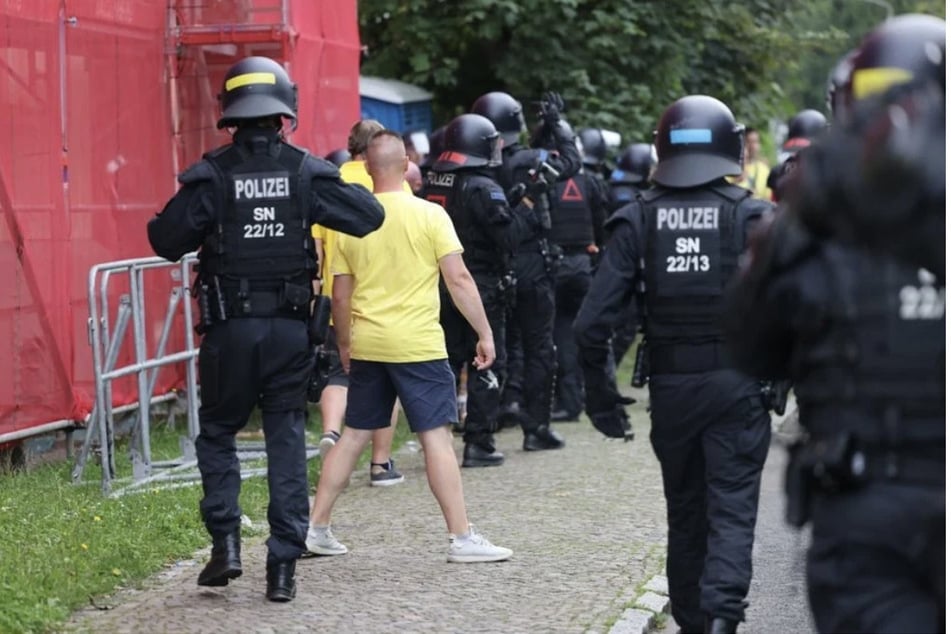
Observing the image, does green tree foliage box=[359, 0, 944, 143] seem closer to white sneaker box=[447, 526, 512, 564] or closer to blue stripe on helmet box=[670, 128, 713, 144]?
white sneaker box=[447, 526, 512, 564]

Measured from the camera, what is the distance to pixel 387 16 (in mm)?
19625

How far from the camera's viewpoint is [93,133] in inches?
440

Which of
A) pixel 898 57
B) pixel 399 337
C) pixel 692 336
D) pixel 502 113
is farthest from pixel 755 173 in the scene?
pixel 898 57

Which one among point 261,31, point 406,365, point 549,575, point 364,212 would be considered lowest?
point 549,575

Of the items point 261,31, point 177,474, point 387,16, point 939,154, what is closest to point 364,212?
point 177,474

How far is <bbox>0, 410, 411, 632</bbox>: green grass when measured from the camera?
6879 mm

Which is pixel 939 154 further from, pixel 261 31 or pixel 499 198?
pixel 261 31

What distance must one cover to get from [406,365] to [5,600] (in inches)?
84.0

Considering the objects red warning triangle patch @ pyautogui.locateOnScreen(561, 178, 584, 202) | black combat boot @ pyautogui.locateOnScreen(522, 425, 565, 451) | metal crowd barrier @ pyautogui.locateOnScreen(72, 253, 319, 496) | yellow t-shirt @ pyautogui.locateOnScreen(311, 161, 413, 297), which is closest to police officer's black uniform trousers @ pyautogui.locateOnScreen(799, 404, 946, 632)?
metal crowd barrier @ pyautogui.locateOnScreen(72, 253, 319, 496)

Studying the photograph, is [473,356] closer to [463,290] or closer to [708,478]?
[463,290]

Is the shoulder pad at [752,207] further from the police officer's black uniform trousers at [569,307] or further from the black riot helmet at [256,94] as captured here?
the police officer's black uniform trousers at [569,307]

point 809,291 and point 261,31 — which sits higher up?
point 261,31

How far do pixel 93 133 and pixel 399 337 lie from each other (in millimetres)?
3794

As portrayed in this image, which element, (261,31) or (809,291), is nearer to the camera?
(809,291)
